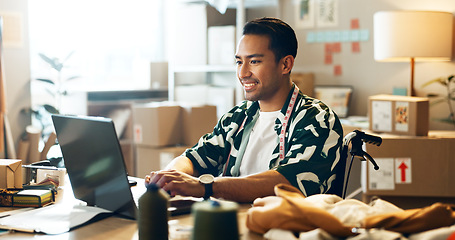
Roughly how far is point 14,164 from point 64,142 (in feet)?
0.93

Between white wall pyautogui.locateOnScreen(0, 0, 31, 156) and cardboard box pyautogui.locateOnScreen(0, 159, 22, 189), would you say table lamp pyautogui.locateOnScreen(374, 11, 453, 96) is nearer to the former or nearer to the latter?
cardboard box pyautogui.locateOnScreen(0, 159, 22, 189)

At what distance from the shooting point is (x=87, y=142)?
5.44 ft

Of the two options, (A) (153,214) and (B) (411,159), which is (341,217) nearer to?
(A) (153,214)

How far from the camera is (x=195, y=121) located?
3.81 m

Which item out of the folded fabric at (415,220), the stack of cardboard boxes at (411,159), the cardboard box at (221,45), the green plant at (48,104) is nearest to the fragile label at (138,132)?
the green plant at (48,104)

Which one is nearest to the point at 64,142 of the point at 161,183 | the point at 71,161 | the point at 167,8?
the point at 71,161

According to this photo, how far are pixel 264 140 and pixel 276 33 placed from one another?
429 millimetres

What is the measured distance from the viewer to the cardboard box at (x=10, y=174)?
192cm

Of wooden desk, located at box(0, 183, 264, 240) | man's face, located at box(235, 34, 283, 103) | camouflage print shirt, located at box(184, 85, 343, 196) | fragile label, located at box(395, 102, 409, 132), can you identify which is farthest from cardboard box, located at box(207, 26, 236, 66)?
wooden desk, located at box(0, 183, 264, 240)

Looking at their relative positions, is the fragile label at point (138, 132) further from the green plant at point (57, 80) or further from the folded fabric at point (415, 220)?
the folded fabric at point (415, 220)

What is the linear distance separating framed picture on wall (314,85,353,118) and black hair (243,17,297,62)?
A: 2.11m

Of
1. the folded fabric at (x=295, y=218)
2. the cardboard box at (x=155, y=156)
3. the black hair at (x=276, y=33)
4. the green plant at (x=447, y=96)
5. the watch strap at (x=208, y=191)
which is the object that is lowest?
the cardboard box at (x=155, y=156)

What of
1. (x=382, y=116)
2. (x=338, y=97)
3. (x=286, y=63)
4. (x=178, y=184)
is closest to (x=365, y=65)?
(x=338, y=97)

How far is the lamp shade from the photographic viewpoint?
3.49m
